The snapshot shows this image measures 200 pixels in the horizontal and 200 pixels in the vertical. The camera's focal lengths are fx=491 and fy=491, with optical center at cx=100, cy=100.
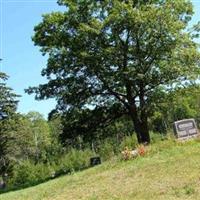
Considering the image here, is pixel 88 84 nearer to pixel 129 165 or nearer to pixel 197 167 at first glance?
pixel 129 165

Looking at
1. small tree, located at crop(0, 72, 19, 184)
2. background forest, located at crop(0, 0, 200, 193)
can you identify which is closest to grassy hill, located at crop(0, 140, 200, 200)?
background forest, located at crop(0, 0, 200, 193)

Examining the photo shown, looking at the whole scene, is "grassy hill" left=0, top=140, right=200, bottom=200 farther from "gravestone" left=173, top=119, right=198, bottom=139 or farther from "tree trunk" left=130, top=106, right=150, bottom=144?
"tree trunk" left=130, top=106, right=150, bottom=144

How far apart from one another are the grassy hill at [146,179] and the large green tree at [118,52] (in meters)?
10.5

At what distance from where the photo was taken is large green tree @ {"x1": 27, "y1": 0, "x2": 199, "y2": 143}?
3054 cm

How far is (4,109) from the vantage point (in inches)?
1943

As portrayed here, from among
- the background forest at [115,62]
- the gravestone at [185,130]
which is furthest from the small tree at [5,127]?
the gravestone at [185,130]

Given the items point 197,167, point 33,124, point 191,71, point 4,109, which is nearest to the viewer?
point 197,167

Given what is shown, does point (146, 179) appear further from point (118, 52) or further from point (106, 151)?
point (106, 151)

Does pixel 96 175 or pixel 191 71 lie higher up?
pixel 191 71

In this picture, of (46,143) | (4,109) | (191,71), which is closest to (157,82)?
(191,71)

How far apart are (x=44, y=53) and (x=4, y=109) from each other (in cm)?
1819

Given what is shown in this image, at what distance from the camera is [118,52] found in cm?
3131

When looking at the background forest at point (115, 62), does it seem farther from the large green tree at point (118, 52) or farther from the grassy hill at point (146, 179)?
the grassy hill at point (146, 179)

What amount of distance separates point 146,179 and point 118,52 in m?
16.9
